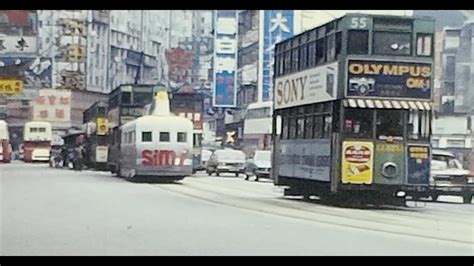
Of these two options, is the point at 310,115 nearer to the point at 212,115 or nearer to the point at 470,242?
the point at 212,115

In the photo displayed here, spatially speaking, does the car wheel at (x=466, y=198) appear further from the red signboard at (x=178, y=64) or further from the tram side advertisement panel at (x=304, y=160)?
the red signboard at (x=178, y=64)

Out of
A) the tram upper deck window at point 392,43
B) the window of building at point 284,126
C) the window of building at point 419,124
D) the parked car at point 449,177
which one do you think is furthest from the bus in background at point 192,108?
the parked car at point 449,177

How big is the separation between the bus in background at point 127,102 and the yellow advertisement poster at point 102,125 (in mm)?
27

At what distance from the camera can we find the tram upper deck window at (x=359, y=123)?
4.61m

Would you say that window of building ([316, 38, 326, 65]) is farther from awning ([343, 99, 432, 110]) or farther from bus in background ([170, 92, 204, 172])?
bus in background ([170, 92, 204, 172])

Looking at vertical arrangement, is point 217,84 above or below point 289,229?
above

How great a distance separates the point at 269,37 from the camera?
4.66 metres

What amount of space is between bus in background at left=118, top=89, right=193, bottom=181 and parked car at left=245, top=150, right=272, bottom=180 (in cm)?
28

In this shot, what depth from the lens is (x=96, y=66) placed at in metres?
4.68

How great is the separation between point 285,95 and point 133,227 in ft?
3.10

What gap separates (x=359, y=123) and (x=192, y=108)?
0.76m

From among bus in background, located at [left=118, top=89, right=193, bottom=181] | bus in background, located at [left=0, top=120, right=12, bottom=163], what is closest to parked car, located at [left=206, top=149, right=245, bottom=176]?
bus in background, located at [left=118, top=89, right=193, bottom=181]

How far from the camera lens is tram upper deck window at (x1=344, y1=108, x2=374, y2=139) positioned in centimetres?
461

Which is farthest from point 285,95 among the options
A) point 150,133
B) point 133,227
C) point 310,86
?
point 133,227
